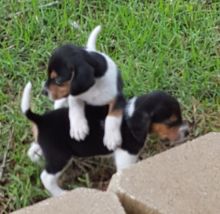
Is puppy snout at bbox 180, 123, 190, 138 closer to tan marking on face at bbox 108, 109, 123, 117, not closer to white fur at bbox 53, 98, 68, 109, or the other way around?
tan marking on face at bbox 108, 109, 123, 117

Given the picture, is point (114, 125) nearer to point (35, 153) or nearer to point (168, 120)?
point (168, 120)

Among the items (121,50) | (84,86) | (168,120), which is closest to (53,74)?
(84,86)

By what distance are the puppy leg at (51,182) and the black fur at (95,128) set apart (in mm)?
19

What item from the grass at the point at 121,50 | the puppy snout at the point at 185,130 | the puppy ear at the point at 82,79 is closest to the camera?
the puppy ear at the point at 82,79

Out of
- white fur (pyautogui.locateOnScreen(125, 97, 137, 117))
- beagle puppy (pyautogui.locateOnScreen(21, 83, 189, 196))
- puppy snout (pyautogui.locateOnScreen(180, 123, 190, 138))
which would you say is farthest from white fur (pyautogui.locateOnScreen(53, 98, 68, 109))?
puppy snout (pyautogui.locateOnScreen(180, 123, 190, 138))

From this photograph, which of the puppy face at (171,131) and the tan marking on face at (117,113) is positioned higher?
the tan marking on face at (117,113)

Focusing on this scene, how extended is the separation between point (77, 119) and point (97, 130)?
0.33 feet

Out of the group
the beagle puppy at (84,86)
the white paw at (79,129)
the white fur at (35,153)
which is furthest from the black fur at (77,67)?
the white fur at (35,153)

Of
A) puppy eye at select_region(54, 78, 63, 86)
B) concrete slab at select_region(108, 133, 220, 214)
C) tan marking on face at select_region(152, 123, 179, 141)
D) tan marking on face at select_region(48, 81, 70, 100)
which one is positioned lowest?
tan marking on face at select_region(152, 123, 179, 141)

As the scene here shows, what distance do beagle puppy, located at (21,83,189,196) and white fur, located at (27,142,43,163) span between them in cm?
8

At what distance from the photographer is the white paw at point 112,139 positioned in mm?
3119

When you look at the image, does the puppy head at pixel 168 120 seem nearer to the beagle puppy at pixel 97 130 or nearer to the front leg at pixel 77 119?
the beagle puppy at pixel 97 130

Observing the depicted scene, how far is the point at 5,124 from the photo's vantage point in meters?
3.55

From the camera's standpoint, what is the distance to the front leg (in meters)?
3.12
